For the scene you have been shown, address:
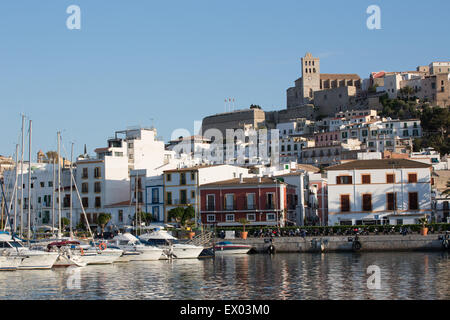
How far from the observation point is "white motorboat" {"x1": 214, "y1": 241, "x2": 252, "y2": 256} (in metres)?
62.0

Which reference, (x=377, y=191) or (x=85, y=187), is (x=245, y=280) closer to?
(x=377, y=191)

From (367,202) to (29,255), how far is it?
114 ft

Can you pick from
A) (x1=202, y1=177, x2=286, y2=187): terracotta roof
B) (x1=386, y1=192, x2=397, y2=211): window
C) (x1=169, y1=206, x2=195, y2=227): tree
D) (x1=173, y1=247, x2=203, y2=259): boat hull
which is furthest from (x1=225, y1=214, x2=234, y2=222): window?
(x1=386, y1=192, x2=397, y2=211): window

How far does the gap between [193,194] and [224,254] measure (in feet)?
46.5

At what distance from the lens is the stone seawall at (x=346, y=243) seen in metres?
59.0

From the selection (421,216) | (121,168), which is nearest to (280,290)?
(421,216)

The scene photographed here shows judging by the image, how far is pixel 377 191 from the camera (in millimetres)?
69312

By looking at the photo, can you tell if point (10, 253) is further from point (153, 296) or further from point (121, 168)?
point (121, 168)

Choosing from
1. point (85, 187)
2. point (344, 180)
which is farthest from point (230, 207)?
point (85, 187)

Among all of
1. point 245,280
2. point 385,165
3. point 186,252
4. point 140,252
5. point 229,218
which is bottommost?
point 245,280

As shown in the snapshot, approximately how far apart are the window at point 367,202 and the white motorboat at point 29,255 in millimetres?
32657

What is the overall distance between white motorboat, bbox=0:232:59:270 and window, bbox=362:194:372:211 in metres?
32.7

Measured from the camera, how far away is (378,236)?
60281 millimetres
